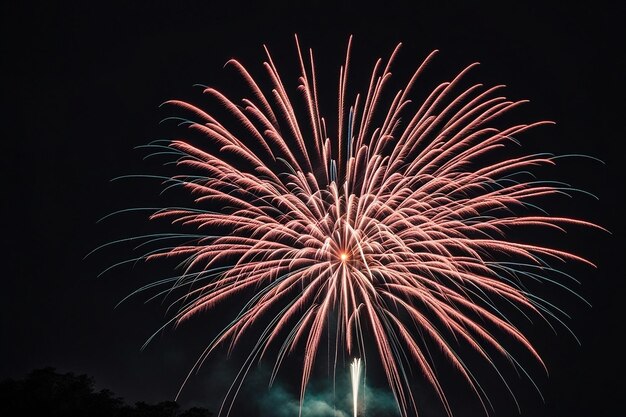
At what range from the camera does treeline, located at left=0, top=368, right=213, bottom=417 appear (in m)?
29.4

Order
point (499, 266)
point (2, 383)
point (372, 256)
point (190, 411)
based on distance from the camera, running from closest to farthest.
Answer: point (499, 266), point (372, 256), point (2, 383), point (190, 411)

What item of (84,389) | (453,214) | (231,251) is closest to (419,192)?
(453,214)

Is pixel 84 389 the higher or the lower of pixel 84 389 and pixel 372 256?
the lower

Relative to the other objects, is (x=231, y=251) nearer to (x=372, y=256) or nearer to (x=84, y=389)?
(x=372, y=256)

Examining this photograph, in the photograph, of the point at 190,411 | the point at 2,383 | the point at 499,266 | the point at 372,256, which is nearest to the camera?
the point at 499,266

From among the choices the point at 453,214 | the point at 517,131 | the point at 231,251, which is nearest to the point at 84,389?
the point at 231,251

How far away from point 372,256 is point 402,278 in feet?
5.00

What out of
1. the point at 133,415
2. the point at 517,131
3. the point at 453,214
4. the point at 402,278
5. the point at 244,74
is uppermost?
the point at 244,74

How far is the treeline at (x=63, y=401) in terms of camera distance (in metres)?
29.4

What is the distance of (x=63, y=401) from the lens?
31.1 m

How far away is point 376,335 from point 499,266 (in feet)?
18.2

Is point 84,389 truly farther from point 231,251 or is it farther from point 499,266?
point 499,266

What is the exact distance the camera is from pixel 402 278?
2522cm

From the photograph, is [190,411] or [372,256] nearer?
[372,256]
